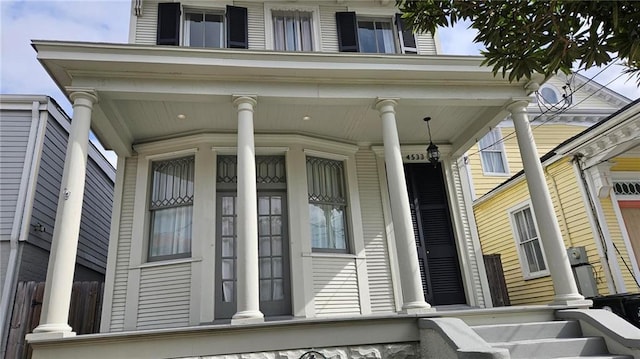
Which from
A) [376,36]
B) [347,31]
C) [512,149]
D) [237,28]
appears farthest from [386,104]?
[512,149]

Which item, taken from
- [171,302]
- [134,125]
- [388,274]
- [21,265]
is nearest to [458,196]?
[388,274]

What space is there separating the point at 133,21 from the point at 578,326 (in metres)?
7.34

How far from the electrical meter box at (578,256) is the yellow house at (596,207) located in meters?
0.03

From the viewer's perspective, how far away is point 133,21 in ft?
21.1

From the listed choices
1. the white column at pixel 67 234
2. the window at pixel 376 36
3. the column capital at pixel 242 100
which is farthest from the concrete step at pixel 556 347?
the window at pixel 376 36

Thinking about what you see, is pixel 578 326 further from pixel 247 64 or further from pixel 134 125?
pixel 134 125

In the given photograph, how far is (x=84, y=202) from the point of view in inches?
309

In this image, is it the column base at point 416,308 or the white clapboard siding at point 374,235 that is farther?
the white clapboard siding at point 374,235

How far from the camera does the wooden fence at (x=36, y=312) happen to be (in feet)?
17.3

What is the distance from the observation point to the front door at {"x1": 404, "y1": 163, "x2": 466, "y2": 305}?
6480 mm

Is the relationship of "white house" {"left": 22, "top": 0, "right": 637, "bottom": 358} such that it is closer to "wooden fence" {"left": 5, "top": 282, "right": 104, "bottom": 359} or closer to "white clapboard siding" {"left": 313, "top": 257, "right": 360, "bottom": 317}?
"white clapboard siding" {"left": 313, "top": 257, "right": 360, "bottom": 317}

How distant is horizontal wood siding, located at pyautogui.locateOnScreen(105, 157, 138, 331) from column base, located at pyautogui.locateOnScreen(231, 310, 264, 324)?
2437mm

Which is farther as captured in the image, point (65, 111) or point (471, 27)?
point (65, 111)

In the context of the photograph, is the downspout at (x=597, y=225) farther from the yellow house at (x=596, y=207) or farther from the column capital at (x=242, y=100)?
the column capital at (x=242, y=100)
